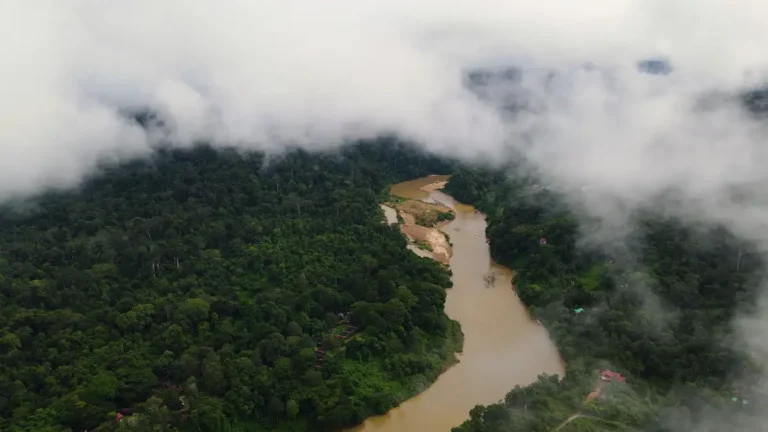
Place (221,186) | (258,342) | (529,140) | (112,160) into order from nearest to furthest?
(258,342)
(221,186)
(112,160)
(529,140)

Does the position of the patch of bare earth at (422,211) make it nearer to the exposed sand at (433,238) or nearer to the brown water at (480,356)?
the exposed sand at (433,238)

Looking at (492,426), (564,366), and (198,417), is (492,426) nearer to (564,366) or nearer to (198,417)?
(564,366)

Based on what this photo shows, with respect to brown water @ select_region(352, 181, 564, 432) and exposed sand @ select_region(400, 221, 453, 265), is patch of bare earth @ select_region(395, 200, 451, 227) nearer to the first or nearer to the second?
exposed sand @ select_region(400, 221, 453, 265)

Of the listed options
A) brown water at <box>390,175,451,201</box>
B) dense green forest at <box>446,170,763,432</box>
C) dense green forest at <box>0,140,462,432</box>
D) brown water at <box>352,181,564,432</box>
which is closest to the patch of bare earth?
brown water at <box>390,175,451,201</box>

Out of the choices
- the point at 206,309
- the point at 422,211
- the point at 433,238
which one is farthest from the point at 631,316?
the point at 422,211

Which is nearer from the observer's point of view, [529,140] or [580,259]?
[580,259]

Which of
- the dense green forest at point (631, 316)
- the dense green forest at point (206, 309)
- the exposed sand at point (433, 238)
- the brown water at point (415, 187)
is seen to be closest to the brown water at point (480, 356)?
the dense green forest at point (206, 309)

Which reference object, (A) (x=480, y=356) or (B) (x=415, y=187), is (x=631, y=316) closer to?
(A) (x=480, y=356)

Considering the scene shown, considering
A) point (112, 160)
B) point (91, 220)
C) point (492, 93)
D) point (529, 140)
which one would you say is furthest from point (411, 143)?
point (91, 220)
